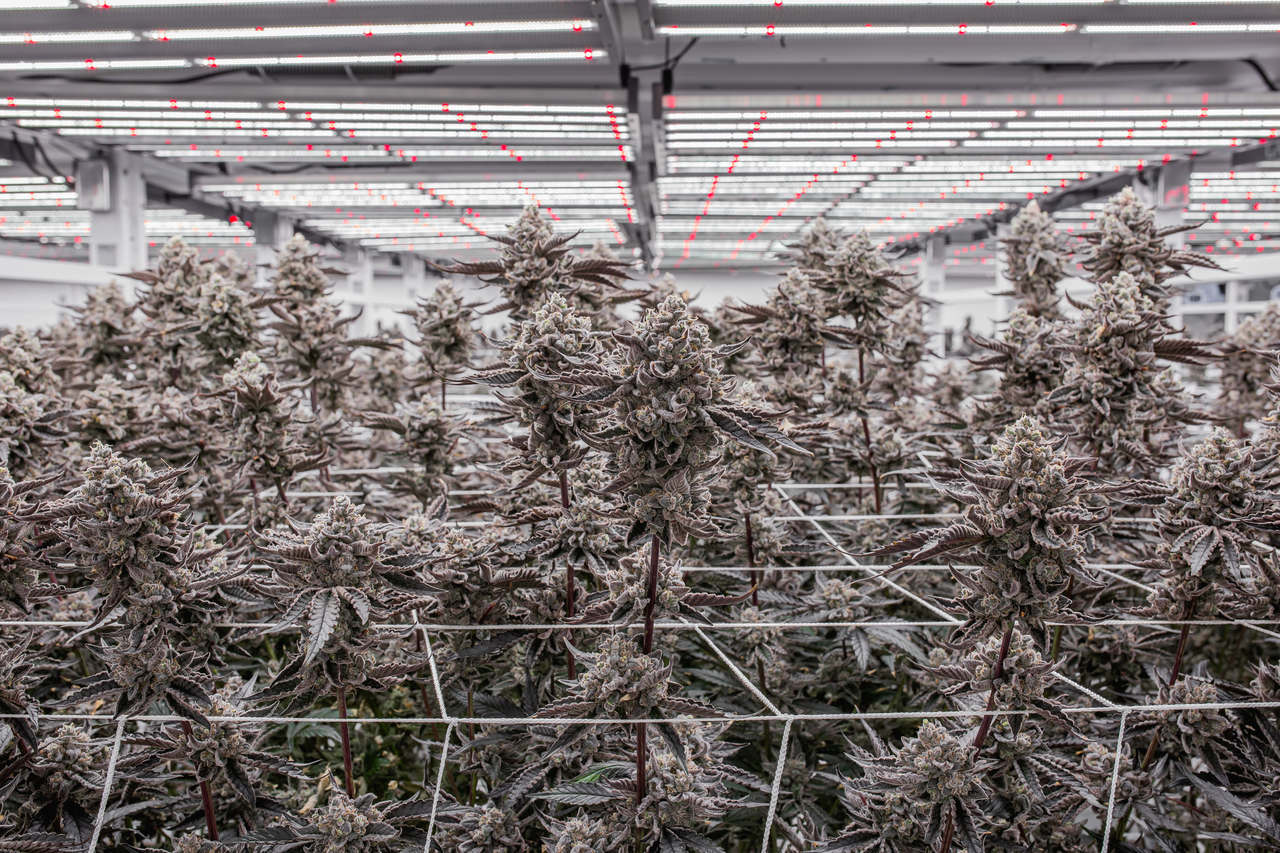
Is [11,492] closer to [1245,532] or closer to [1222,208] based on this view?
[1245,532]

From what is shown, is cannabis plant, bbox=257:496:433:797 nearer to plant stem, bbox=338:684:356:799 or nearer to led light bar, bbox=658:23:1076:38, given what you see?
plant stem, bbox=338:684:356:799

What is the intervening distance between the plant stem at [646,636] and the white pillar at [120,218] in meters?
8.27

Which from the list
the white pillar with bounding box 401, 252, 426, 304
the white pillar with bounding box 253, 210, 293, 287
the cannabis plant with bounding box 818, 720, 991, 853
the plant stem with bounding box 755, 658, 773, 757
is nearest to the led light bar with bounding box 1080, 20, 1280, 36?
the plant stem with bounding box 755, 658, 773, 757

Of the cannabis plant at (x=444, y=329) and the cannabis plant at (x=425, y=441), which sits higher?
the cannabis plant at (x=444, y=329)

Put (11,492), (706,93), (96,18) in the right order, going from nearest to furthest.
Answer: (11,492), (96,18), (706,93)

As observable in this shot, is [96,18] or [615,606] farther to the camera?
[96,18]

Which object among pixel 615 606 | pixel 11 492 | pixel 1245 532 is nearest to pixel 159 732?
pixel 11 492

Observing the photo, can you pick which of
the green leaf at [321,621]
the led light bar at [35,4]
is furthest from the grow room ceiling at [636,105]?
the green leaf at [321,621]

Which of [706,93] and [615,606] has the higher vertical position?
[706,93]

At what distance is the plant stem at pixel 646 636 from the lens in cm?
155

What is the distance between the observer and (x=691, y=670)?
7.38ft

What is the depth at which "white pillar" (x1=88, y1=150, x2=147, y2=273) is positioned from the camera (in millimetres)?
8000

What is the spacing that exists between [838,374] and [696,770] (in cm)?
151

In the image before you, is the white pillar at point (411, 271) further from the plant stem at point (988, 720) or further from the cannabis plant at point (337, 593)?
the plant stem at point (988, 720)
